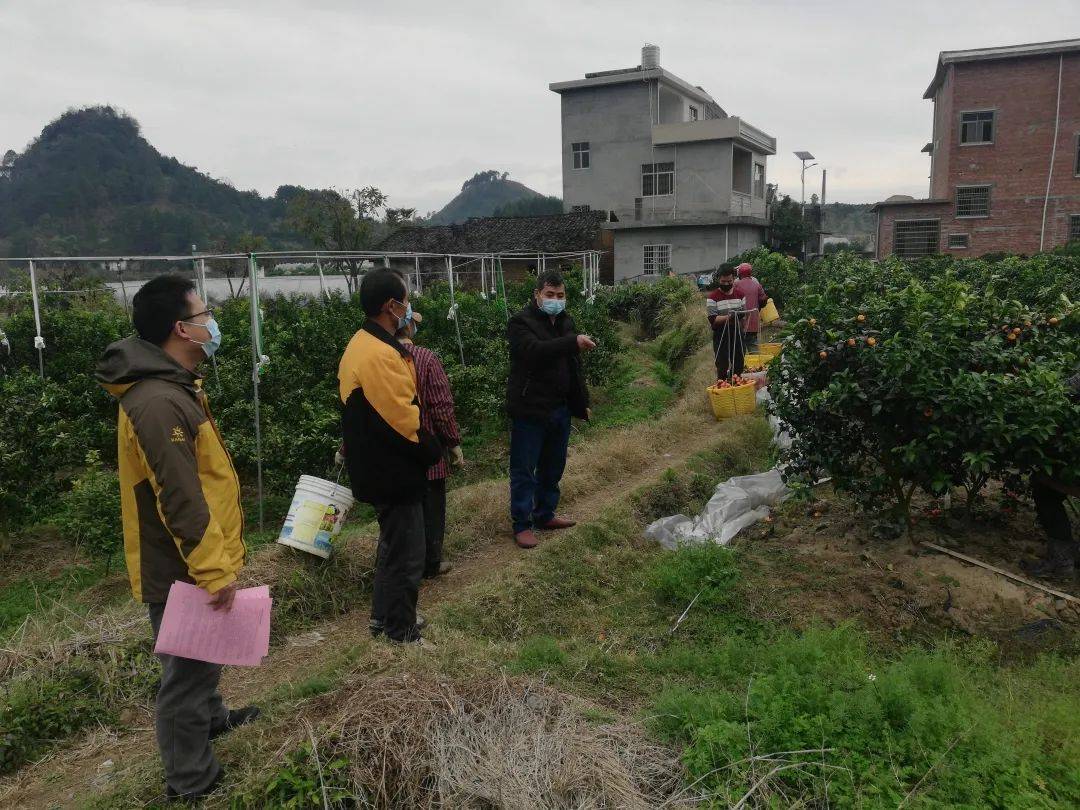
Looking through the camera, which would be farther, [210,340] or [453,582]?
[453,582]

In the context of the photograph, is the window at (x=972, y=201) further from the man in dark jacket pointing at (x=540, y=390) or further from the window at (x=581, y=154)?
the man in dark jacket pointing at (x=540, y=390)

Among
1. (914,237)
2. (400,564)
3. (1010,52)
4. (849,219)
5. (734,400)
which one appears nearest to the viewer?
(400,564)

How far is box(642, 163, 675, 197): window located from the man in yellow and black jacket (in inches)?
1208

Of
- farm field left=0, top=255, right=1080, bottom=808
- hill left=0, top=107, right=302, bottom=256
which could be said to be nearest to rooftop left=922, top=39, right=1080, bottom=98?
farm field left=0, top=255, right=1080, bottom=808

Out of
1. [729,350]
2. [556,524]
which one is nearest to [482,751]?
[556,524]

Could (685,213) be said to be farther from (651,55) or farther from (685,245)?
(651,55)

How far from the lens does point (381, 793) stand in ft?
8.46

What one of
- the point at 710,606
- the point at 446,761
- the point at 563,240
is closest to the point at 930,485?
the point at 710,606

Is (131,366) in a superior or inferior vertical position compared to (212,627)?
superior

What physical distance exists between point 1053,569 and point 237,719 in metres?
4.40

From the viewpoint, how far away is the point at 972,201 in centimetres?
2953

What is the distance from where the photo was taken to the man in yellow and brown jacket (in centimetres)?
248

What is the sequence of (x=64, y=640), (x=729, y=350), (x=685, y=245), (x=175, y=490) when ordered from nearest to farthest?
1. (x=175, y=490)
2. (x=64, y=640)
3. (x=729, y=350)
4. (x=685, y=245)

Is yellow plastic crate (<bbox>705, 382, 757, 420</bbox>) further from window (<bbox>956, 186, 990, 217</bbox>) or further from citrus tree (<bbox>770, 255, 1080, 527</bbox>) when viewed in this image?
window (<bbox>956, 186, 990, 217</bbox>)
